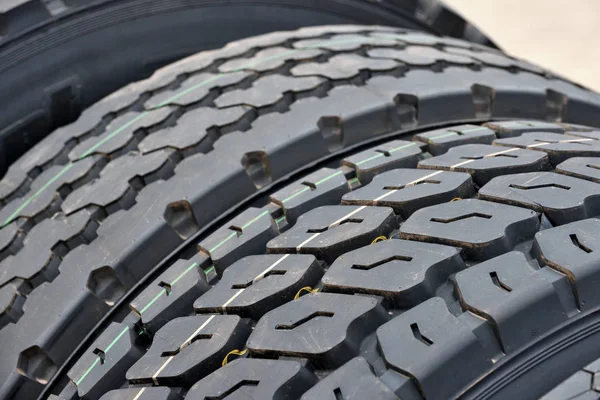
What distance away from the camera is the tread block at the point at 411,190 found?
1776 mm

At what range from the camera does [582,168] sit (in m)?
1.82

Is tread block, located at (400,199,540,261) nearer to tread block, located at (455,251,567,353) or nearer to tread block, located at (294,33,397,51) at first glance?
tread block, located at (455,251,567,353)

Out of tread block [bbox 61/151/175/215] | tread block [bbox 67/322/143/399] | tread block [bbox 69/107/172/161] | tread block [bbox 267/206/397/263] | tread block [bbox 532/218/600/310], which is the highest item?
tread block [bbox 69/107/172/161]

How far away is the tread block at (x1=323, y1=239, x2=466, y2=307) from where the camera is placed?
1.49 metres

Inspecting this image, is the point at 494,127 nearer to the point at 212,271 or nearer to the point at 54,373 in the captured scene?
the point at 212,271

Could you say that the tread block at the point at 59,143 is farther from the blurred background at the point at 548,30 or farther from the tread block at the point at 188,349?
the blurred background at the point at 548,30

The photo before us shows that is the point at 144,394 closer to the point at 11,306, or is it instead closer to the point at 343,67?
the point at 11,306

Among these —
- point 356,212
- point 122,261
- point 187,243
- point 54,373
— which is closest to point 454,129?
point 356,212

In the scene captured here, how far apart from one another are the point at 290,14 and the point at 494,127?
1.16 meters

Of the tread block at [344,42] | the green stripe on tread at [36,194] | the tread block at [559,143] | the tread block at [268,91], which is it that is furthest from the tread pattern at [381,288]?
the tread block at [344,42]

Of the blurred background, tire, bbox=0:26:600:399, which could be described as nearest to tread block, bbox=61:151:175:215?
tire, bbox=0:26:600:399

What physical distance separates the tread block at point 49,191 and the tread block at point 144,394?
29.9 inches

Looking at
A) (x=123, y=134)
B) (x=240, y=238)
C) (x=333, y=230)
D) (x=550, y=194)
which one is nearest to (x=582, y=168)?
(x=550, y=194)

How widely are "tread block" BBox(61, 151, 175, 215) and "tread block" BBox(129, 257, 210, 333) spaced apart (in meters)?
0.30
